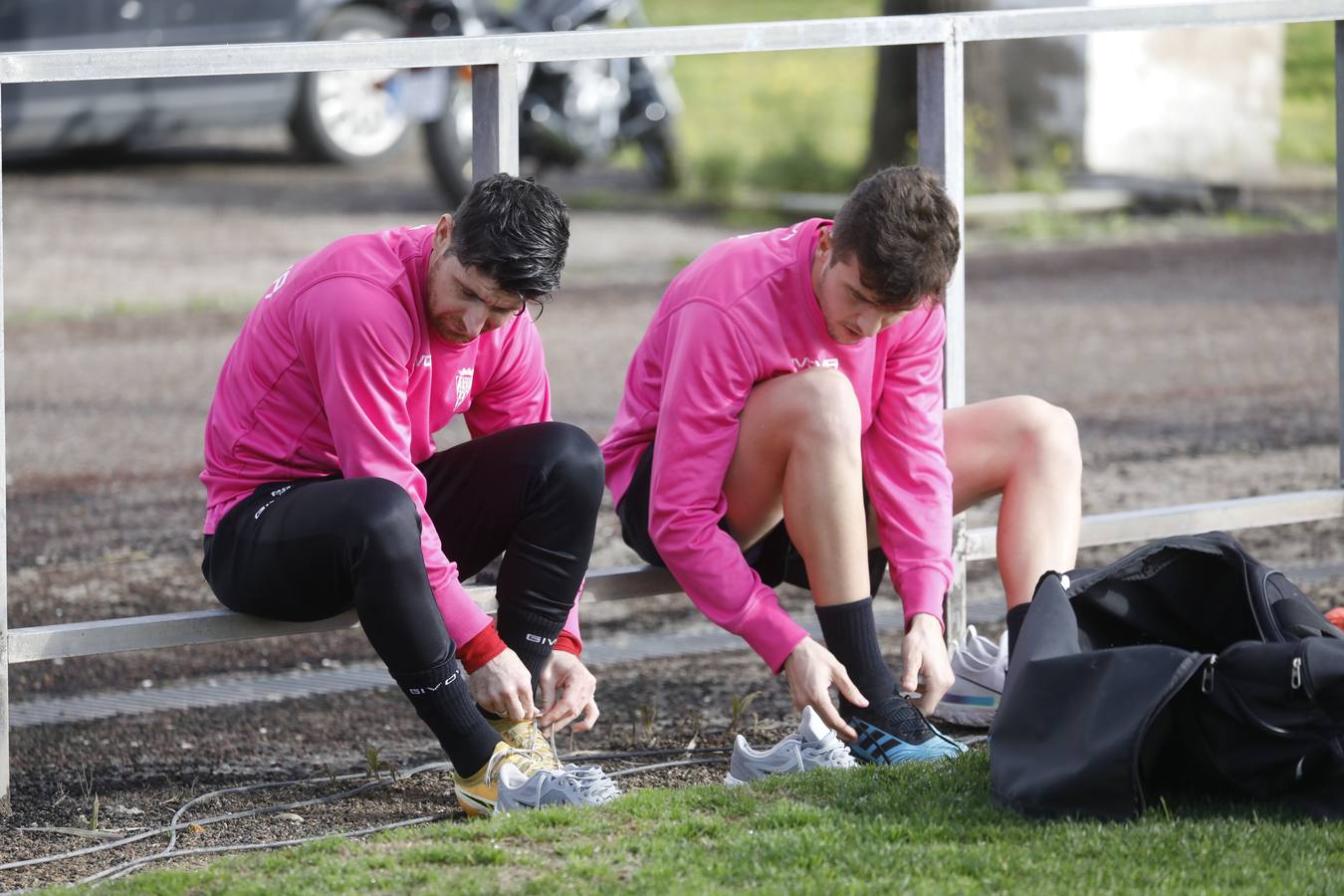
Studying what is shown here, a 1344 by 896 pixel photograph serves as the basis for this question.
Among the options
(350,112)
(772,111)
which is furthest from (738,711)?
(772,111)

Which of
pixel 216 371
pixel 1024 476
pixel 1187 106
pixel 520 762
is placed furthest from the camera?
pixel 1187 106

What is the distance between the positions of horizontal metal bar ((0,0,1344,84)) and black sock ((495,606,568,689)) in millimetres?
998

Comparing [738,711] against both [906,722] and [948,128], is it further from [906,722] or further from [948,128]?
[948,128]

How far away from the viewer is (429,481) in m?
3.56

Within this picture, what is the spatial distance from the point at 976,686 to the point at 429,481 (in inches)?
45.5

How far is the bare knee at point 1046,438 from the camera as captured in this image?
3.62 meters

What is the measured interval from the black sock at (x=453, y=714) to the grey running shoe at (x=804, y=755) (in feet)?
1.45

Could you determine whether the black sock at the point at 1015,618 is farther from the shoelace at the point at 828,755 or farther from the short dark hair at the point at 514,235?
the short dark hair at the point at 514,235

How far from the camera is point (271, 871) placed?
2.83 meters

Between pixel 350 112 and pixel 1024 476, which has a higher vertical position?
pixel 350 112

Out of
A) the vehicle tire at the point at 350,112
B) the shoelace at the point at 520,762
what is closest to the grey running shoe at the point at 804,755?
the shoelace at the point at 520,762

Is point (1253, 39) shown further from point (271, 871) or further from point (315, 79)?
point (271, 871)

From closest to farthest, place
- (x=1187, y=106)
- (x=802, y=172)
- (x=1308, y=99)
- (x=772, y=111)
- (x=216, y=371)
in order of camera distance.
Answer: (x=216, y=371) < (x=802, y=172) < (x=1187, y=106) < (x=1308, y=99) < (x=772, y=111)

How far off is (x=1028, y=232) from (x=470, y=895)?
841cm
